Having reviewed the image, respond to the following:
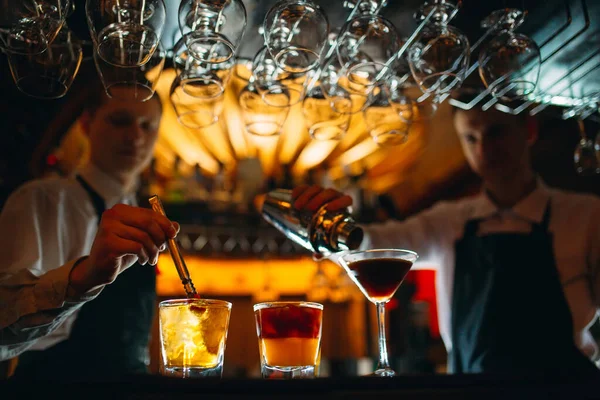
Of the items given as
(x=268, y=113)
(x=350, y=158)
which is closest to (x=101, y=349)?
(x=268, y=113)

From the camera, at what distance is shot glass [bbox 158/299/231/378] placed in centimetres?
92

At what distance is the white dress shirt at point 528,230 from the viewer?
1941 millimetres

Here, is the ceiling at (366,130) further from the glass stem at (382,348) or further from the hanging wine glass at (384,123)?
the glass stem at (382,348)

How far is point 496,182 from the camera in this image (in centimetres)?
222

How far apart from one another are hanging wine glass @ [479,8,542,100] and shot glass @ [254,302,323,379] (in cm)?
70

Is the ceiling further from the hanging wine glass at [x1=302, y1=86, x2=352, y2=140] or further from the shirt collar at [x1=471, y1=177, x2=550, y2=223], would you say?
the shirt collar at [x1=471, y1=177, x2=550, y2=223]

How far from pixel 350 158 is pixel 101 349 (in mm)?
3034

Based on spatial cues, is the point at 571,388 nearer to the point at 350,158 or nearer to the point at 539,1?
the point at 539,1

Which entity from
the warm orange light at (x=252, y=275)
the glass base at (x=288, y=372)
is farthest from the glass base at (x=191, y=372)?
the warm orange light at (x=252, y=275)

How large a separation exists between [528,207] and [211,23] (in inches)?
64.8

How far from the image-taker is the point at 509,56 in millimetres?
1189

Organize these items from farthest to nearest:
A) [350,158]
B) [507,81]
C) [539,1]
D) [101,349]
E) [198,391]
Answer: [350,158], [101,349], [539,1], [507,81], [198,391]

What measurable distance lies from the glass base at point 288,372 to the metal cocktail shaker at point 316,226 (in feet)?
0.95

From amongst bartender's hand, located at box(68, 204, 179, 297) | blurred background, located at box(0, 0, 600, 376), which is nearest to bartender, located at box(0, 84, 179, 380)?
bartender's hand, located at box(68, 204, 179, 297)
